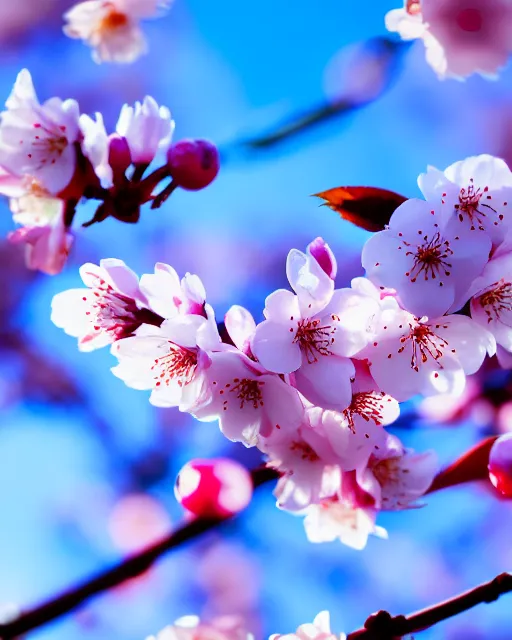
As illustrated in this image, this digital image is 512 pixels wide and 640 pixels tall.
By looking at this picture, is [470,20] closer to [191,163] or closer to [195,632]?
[191,163]

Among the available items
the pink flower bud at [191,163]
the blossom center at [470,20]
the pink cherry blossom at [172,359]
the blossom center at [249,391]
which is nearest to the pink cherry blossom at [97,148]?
the pink flower bud at [191,163]

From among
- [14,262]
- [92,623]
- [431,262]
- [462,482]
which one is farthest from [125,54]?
[92,623]

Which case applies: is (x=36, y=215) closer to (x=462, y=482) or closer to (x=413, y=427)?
(x=462, y=482)

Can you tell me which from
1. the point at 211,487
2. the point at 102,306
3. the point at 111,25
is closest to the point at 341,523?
the point at 211,487

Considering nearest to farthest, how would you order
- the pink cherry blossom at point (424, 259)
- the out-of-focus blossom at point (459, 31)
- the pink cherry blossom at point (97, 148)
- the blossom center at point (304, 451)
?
the pink cherry blossom at point (424, 259) → the pink cherry blossom at point (97, 148) → the blossom center at point (304, 451) → the out-of-focus blossom at point (459, 31)

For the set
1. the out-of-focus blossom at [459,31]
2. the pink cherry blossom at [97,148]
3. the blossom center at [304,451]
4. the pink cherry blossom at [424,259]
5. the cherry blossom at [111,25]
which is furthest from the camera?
the cherry blossom at [111,25]

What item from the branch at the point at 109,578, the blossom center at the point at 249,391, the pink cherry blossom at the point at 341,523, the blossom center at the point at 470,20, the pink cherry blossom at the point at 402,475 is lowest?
the branch at the point at 109,578

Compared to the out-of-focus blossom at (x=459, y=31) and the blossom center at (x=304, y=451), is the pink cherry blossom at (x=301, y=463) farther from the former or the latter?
the out-of-focus blossom at (x=459, y=31)
